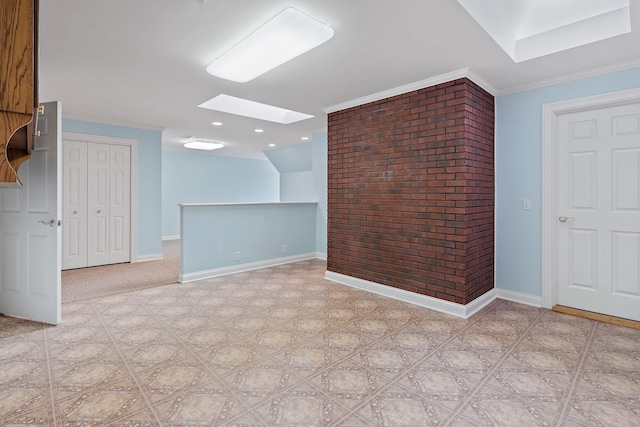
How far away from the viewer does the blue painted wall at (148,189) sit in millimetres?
5578

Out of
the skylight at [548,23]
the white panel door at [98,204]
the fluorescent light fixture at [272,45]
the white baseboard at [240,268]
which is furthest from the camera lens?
the white panel door at [98,204]

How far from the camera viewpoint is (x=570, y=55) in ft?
8.80

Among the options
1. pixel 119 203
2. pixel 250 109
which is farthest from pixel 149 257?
pixel 250 109

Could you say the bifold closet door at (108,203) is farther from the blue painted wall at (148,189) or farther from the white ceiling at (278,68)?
the white ceiling at (278,68)

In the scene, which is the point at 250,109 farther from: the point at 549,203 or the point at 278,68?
the point at 549,203

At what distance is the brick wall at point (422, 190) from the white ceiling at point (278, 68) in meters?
0.31

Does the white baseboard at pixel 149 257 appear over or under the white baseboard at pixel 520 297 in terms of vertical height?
over

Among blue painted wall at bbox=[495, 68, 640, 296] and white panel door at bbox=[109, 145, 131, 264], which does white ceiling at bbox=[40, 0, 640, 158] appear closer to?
blue painted wall at bbox=[495, 68, 640, 296]

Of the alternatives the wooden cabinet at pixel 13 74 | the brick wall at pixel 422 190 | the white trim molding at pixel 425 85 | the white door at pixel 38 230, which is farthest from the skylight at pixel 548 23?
the white door at pixel 38 230

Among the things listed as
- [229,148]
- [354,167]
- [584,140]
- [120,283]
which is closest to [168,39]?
[354,167]

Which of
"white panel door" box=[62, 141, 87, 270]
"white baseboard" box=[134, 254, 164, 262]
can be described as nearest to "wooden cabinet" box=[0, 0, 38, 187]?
"white panel door" box=[62, 141, 87, 270]

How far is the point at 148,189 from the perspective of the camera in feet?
18.7

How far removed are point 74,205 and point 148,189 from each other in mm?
1092

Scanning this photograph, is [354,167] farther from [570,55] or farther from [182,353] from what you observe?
[182,353]
